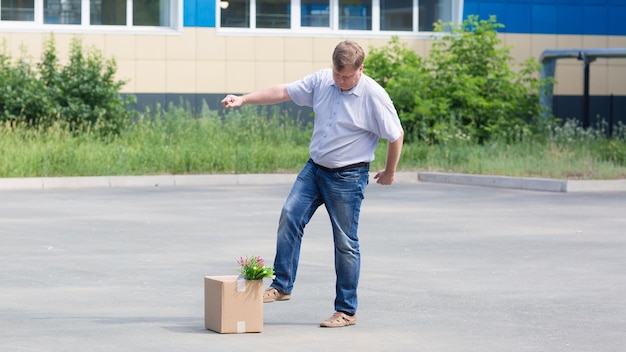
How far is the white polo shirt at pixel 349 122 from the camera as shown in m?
8.26

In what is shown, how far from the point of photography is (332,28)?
104 ft

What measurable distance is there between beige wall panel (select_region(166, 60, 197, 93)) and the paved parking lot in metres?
11.5

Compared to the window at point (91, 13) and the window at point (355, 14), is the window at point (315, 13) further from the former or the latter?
the window at point (91, 13)

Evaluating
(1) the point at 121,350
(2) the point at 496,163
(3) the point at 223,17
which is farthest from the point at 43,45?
(1) the point at 121,350

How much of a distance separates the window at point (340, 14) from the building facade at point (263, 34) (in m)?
0.02

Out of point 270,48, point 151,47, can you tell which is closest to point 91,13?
point 151,47

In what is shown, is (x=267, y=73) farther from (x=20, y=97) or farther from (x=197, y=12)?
(x=20, y=97)

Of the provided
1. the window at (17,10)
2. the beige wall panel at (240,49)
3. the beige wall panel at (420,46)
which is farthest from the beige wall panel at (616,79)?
the window at (17,10)

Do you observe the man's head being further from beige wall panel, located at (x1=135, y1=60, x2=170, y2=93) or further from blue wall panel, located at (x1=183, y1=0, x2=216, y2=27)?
blue wall panel, located at (x1=183, y1=0, x2=216, y2=27)

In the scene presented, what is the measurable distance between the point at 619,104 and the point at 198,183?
592 inches

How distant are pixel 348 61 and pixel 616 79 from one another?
87.7 feet

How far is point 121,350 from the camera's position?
7.34 metres

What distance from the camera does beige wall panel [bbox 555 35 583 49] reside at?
33.0 meters

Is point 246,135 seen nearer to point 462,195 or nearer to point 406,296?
point 462,195
